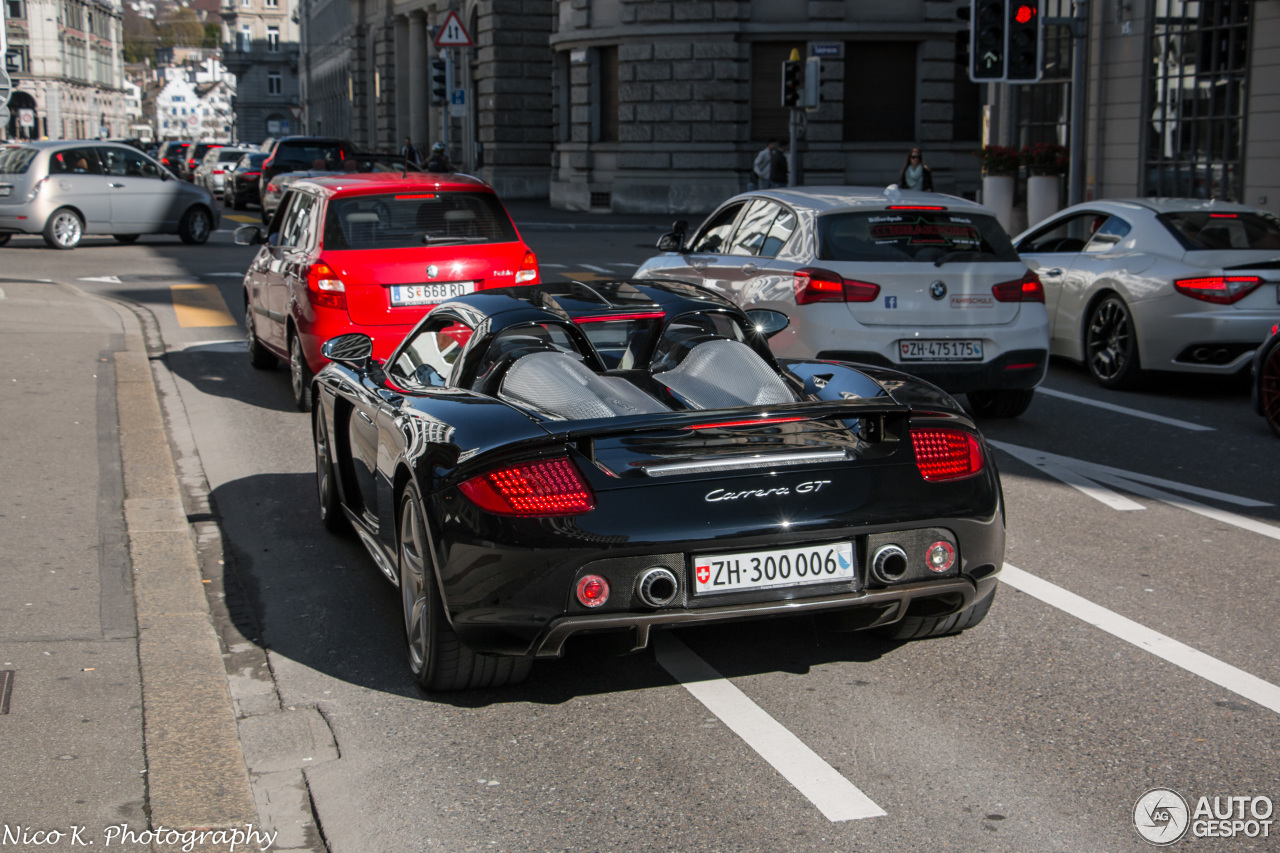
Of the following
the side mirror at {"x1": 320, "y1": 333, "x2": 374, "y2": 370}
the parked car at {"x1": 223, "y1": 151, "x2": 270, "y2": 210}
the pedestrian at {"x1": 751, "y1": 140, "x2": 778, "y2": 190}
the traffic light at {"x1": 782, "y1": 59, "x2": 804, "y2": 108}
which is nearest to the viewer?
the side mirror at {"x1": 320, "y1": 333, "x2": 374, "y2": 370}

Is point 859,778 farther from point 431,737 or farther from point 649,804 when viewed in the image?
point 431,737

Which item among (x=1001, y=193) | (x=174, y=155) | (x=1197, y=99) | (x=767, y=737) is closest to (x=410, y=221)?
(x=767, y=737)

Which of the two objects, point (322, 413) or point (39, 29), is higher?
point (39, 29)

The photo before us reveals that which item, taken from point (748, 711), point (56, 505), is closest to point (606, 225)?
point (56, 505)

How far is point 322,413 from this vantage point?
6566 mm

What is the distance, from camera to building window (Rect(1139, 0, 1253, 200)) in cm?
2023

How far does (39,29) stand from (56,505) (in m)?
131

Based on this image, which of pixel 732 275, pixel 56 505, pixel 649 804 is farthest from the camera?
pixel 732 275

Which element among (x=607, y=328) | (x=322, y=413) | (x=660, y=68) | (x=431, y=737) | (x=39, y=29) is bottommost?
(x=431, y=737)

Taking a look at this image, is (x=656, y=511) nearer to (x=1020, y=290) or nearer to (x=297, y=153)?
(x=1020, y=290)

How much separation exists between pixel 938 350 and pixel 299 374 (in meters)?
4.16

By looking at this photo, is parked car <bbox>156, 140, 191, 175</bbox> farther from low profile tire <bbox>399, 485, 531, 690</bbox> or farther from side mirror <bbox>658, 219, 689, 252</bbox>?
low profile tire <bbox>399, 485, 531, 690</bbox>

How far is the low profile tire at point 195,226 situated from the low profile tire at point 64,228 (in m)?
1.69

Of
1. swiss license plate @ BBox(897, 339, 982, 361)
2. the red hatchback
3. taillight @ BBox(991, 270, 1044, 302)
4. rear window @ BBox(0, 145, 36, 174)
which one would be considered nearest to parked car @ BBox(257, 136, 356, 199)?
rear window @ BBox(0, 145, 36, 174)
